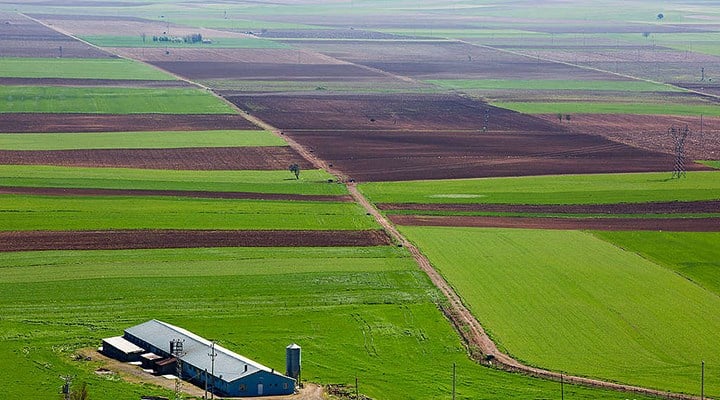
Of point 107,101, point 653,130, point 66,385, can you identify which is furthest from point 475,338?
point 107,101

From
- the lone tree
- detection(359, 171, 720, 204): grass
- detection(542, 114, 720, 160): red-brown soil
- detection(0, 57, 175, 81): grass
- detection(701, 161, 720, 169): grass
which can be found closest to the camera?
detection(359, 171, 720, 204): grass

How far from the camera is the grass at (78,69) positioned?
169375 millimetres

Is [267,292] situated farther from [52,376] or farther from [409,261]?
[52,376]

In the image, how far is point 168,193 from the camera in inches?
3637

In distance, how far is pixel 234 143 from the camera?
117250 millimetres

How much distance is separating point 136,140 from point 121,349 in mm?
66013

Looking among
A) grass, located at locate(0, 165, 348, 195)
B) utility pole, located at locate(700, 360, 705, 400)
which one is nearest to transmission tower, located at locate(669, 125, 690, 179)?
grass, located at locate(0, 165, 348, 195)

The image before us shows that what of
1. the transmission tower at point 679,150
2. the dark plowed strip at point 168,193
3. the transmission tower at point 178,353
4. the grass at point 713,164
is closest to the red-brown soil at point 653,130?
the transmission tower at point 679,150

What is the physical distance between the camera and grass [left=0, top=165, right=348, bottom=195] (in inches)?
3725

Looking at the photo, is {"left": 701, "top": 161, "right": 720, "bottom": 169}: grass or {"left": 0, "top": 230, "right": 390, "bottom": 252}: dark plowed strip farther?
{"left": 701, "top": 161, "right": 720, "bottom": 169}: grass

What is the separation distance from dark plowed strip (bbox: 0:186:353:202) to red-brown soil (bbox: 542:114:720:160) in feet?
125

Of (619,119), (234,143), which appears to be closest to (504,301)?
(234,143)

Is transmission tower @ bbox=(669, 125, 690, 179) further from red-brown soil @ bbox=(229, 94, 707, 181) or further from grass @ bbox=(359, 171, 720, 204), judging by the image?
Answer: red-brown soil @ bbox=(229, 94, 707, 181)

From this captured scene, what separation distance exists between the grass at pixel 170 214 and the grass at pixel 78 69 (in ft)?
271
